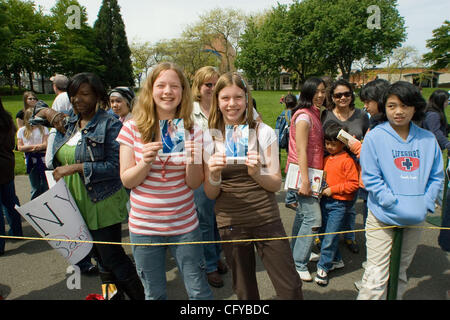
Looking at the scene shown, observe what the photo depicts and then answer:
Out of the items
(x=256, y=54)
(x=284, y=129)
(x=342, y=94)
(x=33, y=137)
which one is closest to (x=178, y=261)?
(x=342, y=94)

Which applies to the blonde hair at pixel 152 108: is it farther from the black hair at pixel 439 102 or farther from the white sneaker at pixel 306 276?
the black hair at pixel 439 102

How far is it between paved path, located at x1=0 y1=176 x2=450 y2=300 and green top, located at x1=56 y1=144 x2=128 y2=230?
1.00 metres

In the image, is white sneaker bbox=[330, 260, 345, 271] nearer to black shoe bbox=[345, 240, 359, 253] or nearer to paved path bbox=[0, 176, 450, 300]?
paved path bbox=[0, 176, 450, 300]

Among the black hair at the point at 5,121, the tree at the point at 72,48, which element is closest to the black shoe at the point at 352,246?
the black hair at the point at 5,121

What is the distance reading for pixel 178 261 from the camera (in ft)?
6.59

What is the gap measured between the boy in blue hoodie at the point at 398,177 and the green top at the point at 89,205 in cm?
206

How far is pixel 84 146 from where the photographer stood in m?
2.40

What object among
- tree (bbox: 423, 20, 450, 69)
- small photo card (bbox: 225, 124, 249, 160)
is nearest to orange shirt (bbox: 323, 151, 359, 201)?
small photo card (bbox: 225, 124, 249, 160)

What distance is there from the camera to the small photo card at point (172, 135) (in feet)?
5.62

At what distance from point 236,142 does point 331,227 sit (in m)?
1.92

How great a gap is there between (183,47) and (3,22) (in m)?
24.4

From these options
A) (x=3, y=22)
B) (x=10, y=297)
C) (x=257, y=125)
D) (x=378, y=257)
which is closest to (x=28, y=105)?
(x=10, y=297)

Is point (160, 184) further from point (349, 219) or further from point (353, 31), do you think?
point (353, 31)

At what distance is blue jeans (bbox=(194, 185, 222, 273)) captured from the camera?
2939 mm
